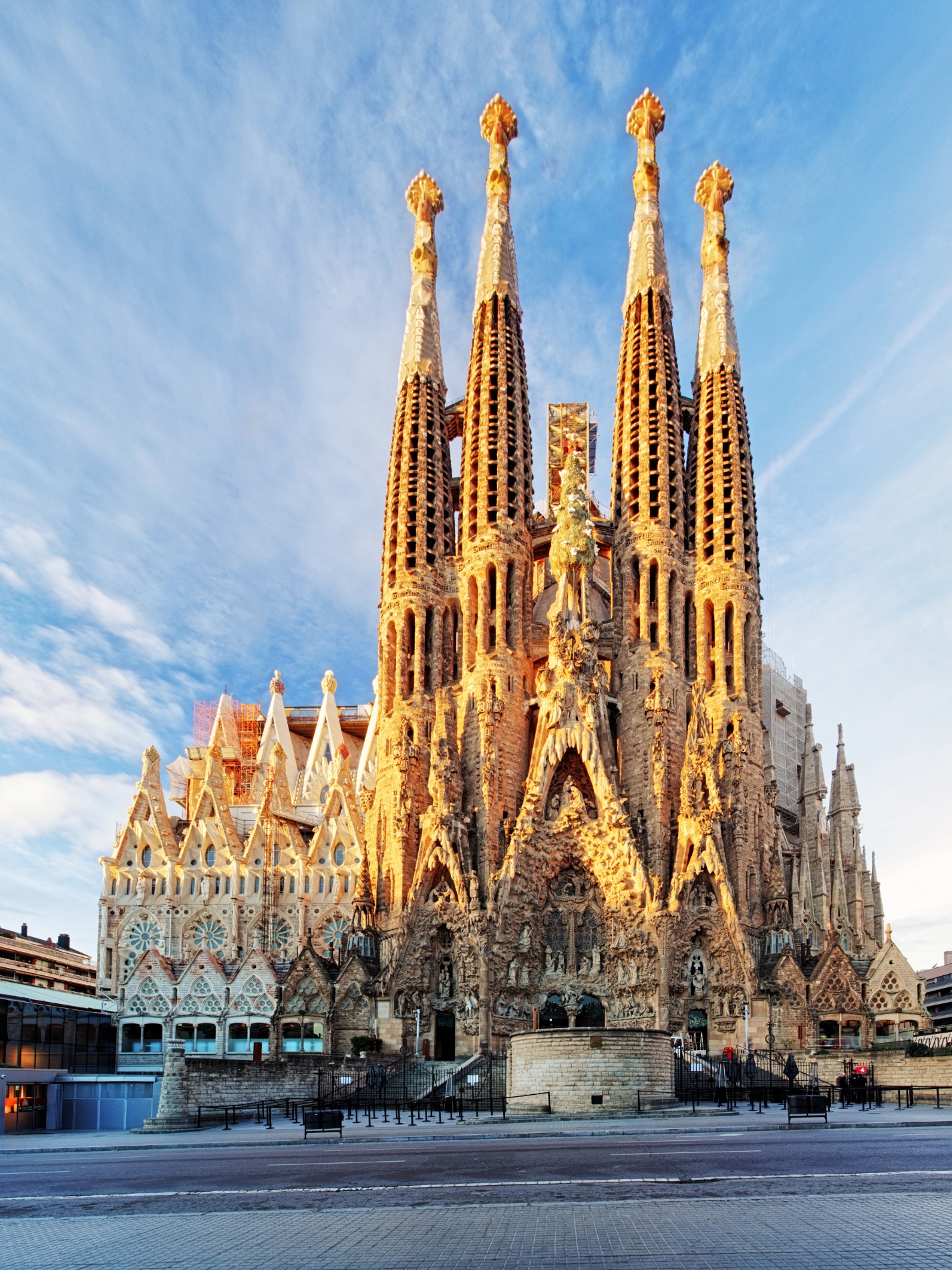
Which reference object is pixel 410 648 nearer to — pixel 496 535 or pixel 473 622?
pixel 473 622

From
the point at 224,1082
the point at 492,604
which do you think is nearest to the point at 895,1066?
the point at 224,1082

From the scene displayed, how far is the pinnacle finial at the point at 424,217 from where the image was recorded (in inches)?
2714

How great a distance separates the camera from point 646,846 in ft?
178

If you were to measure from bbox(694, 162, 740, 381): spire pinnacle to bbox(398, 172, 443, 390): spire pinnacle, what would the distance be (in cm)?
1526

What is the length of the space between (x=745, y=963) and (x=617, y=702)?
575 inches

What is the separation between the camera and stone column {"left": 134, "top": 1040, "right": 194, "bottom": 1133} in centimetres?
2795

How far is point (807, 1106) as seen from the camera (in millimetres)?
21562

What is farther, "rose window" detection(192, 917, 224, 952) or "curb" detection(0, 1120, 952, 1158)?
"rose window" detection(192, 917, 224, 952)

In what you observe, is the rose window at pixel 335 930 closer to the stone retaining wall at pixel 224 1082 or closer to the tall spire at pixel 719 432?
the stone retaining wall at pixel 224 1082

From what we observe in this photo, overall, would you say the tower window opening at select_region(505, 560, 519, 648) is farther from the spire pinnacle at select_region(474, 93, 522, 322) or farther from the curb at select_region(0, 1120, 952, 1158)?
the curb at select_region(0, 1120, 952, 1158)

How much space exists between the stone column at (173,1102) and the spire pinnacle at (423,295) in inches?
1762

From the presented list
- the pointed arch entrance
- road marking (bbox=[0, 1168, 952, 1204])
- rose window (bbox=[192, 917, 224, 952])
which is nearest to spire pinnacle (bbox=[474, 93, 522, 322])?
the pointed arch entrance

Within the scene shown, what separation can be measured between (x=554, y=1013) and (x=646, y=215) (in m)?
44.7

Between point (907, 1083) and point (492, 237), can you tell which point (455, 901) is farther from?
point (492, 237)
